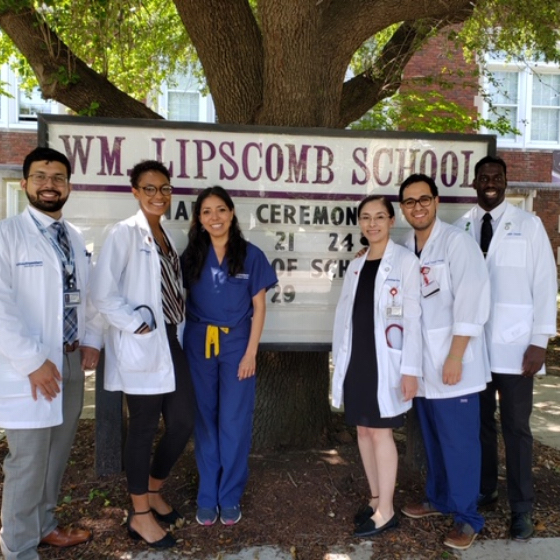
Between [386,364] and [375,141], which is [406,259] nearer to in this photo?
[386,364]

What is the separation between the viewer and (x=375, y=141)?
4.66m

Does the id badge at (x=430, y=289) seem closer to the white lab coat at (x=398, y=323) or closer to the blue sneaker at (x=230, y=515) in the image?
the white lab coat at (x=398, y=323)

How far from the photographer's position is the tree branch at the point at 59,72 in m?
4.88

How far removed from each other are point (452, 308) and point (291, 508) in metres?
1.72

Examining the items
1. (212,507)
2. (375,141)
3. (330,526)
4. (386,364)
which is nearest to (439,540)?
(330,526)

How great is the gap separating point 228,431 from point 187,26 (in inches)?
128

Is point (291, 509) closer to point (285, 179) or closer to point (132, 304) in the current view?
point (132, 304)

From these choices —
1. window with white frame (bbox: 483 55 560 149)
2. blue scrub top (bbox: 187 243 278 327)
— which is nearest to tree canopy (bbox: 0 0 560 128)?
blue scrub top (bbox: 187 243 278 327)

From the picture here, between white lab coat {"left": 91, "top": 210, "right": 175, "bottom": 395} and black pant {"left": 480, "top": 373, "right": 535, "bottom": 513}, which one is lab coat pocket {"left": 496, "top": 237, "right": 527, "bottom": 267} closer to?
black pant {"left": 480, "top": 373, "right": 535, "bottom": 513}

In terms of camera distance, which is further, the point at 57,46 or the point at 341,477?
the point at 57,46

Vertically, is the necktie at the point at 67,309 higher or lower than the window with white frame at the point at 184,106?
lower

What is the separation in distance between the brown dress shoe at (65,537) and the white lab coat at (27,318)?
35.4 inches

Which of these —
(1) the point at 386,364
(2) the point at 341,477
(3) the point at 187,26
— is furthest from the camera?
(3) the point at 187,26

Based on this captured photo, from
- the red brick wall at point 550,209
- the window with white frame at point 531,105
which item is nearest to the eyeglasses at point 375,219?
the window with white frame at point 531,105
